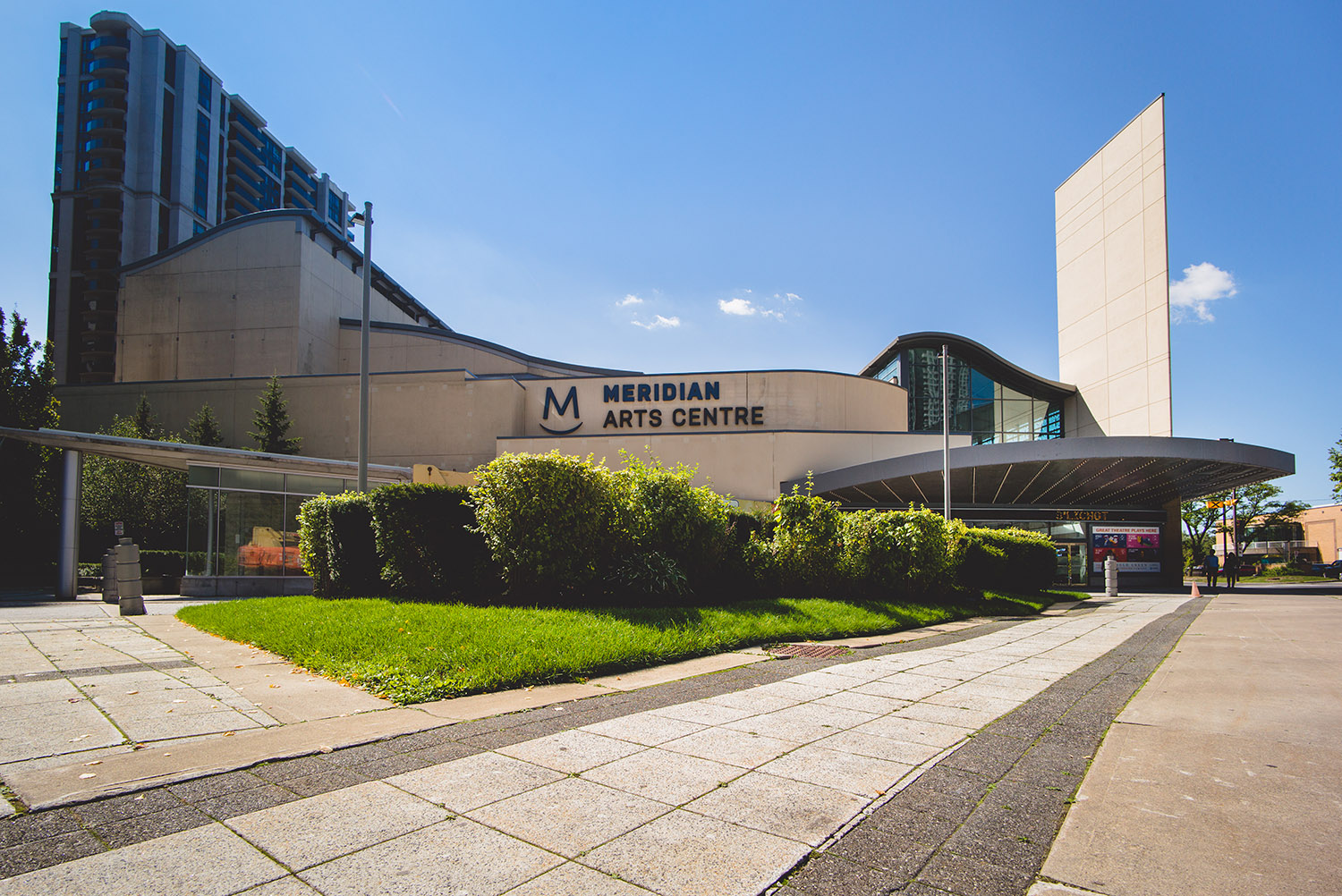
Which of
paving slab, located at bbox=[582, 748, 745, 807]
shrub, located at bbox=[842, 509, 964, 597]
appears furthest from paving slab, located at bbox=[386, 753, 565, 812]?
shrub, located at bbox=[842, 509, 964, 597]

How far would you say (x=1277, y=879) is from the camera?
2.87 m

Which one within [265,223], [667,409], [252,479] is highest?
[265,223]

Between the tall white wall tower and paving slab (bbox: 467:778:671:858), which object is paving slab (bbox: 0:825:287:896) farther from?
the tall white wall tower

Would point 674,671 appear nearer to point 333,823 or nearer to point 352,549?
point 333,823

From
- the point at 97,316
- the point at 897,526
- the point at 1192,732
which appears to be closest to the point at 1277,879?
the point at 1192,732

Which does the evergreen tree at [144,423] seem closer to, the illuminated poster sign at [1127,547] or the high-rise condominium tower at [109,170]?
the high-rise condominium tower at [109,170]

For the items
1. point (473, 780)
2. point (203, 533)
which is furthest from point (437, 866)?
point (203, 533)

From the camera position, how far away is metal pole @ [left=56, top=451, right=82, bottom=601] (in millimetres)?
18188

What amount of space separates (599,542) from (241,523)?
1259cm

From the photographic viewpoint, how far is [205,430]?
130 feet

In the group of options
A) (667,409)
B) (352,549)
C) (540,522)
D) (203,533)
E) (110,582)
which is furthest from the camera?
(667,409)

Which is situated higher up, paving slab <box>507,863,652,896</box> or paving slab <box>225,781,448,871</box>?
paving slab <box>507,863,652,896</box>

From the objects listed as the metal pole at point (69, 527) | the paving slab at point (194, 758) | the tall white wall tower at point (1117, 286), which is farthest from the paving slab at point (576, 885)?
the tall white wall tower at point (1117, 286)

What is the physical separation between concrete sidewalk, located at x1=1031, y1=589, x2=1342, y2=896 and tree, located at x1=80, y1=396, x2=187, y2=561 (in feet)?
123
